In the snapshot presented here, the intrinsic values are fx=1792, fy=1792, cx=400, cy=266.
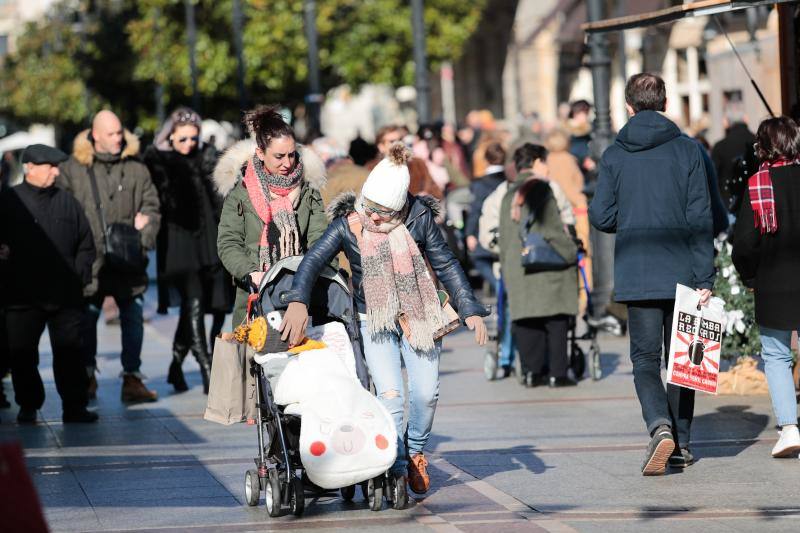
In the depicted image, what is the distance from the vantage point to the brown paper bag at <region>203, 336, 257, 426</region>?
26.9 ft

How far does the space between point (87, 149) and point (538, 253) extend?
10.9 feet

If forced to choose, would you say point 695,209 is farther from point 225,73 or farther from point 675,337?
point 225,73

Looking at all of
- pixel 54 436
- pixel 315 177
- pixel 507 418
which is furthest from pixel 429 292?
pixel 54 436

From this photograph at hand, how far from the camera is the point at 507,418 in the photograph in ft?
36.8

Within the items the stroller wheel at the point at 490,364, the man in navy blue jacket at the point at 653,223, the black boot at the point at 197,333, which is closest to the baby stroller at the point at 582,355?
the stroller wheel at the point at 490,364

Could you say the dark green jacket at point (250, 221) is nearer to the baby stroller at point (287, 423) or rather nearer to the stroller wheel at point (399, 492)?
the baby stroller at point (287, 423)

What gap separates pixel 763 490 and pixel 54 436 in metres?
4.78

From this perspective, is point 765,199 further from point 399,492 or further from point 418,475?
point 399,492

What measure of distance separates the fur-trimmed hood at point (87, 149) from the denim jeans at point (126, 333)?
39.7 inches

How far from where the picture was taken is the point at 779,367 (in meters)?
9.28

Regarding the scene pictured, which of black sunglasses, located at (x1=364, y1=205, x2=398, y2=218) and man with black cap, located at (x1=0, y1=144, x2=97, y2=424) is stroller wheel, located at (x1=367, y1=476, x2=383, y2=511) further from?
man with black cap, located at (x1=0, y1=144, x2=97, y2=424)

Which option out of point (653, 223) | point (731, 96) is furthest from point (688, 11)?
point (731, 96)

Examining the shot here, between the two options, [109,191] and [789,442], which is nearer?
[789,442]

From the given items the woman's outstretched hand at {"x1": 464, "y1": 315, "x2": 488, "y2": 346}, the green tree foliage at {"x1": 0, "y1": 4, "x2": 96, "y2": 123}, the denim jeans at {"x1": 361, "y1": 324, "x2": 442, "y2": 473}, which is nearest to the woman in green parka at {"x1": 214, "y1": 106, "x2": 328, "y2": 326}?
the denim jeans at {"x1": 361, "y1": 324, "x2": 442, "y2": 473}
